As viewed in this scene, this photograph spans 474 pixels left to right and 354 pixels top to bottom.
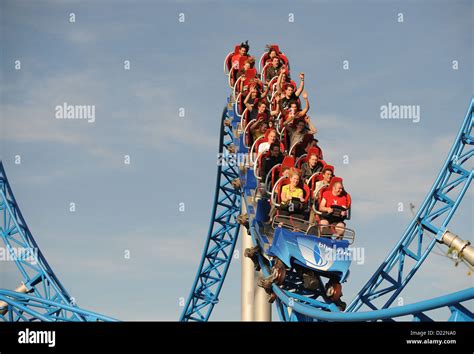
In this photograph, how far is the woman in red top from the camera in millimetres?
7945

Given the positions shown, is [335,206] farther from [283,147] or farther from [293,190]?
[283,147]

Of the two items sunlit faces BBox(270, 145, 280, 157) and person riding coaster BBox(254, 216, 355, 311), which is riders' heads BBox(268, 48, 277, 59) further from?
person riding coaster BBox(254, 216, 355, 311)

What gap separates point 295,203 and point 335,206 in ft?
1.37

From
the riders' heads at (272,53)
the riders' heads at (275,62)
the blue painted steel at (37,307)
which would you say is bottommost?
the blue painted steel at (37,307)

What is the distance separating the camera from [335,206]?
795cm

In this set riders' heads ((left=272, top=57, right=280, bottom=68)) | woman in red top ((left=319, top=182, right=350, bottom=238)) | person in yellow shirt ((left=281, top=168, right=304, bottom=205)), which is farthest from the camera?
riders' heads ((left=272, top=57, right=280, bottom=68))

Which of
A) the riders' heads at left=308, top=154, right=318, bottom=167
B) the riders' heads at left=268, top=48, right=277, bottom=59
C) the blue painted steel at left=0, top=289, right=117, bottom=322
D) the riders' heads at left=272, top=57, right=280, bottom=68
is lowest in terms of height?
the blue painted steel at left=0, top=289, right=117, bottom=322

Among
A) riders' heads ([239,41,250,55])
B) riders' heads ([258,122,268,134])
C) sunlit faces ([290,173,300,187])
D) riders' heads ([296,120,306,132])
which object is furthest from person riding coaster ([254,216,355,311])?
riders' heads ([239,41,250,55])

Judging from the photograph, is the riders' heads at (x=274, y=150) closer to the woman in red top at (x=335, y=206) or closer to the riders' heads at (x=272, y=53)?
the woman in red top at (x=335, y=206)

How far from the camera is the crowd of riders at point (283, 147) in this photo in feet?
26.5

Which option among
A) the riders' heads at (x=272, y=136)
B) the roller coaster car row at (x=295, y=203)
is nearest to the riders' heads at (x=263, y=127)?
the roller coaster car row at (x=295, y=203)

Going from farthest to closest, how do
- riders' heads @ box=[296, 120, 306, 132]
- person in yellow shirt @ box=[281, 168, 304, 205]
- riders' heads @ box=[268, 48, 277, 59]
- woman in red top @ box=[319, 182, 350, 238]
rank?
riders' heads @ box=[268, 48, 277, 59] → riders' heads @ box=[296, 120, 306, 132] → person in yellow shirt @ box=[281, 168, 304, 205] → woman in red top @ box=[319, 182, 350, 238]

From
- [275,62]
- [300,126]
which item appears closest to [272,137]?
[300,126]

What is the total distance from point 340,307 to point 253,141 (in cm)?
288
